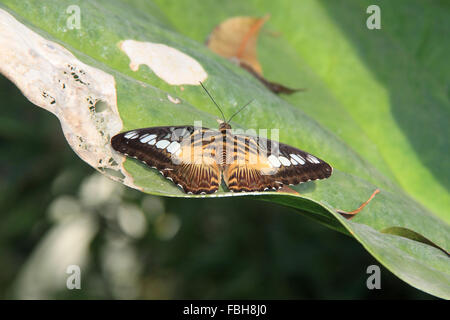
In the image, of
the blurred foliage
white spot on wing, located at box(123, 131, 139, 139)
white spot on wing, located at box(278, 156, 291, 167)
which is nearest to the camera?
white spot on wing, located at box(123, 131, 139, 139)

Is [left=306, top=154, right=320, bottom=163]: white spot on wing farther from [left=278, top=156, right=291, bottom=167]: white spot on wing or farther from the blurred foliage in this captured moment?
the blurred foliage

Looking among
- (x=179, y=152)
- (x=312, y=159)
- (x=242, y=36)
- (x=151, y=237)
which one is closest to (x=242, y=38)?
(x=242, y=36)

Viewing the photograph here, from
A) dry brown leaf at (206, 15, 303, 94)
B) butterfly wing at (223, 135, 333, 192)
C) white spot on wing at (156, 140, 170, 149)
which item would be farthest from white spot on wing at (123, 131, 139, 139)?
dry brown leaf at (206, 15, 303, 94)

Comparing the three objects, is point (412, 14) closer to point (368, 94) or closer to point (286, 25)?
point (368, 94)

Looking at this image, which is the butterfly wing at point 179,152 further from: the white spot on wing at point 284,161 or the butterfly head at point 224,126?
the white spot on wing at point 284,161

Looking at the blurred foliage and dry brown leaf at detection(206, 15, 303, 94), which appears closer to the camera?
dry brown leaf at detection(206, 15, 303, 94)

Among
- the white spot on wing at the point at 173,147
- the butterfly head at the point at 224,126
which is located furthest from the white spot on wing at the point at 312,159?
the white spot on wing at the point at 173,147
